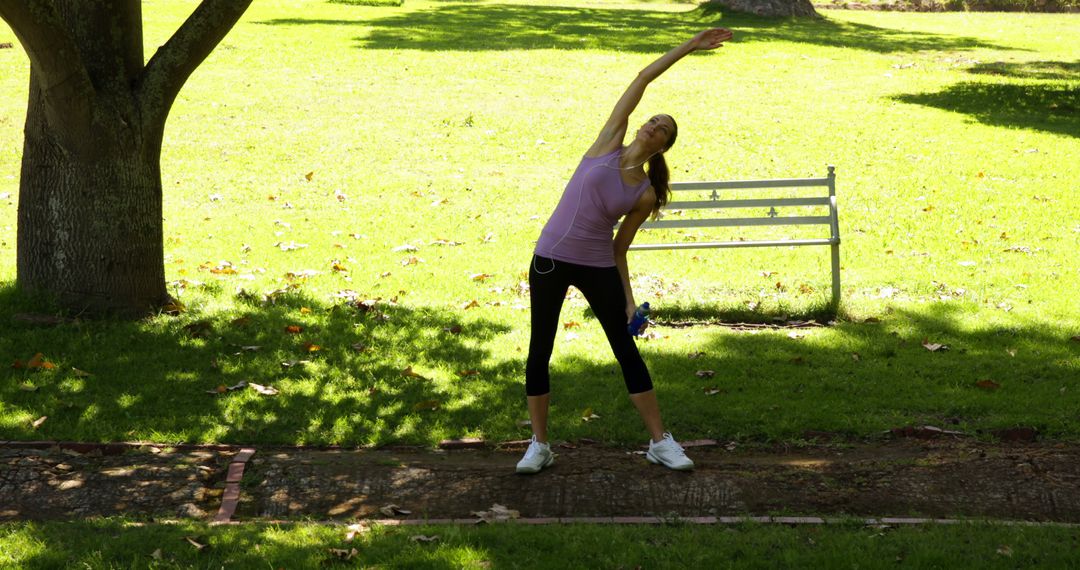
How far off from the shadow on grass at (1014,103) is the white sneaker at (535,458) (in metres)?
13.8

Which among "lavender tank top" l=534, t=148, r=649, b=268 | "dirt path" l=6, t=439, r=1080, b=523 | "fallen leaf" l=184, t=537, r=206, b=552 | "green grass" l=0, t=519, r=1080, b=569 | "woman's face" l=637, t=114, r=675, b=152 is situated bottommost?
"dirt path" l=6, t=439, r=1080, b=523

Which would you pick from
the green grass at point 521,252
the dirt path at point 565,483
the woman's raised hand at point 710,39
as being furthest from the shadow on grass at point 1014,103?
the woman's raised hand at point 710,39

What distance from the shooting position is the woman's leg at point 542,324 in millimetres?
Result: 5656

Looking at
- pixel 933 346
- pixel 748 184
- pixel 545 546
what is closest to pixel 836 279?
pixel 748 184

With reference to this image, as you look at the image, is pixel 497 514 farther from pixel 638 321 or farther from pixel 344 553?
pixel 638 321

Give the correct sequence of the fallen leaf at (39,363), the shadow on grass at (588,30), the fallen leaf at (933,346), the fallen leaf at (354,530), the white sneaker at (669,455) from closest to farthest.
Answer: the fallen leaf at (354,530) → the white sneaker at (669,455) → the fallen leaf at (39,363) → the fallen leaf at (933,346) → the shadow on grass at (588,30)

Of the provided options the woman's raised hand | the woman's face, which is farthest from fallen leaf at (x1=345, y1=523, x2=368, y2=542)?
the woman's raised hand

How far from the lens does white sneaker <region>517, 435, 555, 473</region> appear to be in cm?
593

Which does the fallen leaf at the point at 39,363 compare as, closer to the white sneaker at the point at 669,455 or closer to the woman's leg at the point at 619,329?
the woman's leg at the point at 619,329

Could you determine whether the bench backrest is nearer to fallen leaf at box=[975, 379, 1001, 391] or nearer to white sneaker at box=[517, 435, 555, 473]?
fallen leaf at box=[975, 379, 1001, 391]

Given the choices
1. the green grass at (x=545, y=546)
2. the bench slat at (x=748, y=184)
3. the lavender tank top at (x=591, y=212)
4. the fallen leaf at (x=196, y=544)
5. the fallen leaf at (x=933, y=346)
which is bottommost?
the fallen leaf at (x=933, y=346)

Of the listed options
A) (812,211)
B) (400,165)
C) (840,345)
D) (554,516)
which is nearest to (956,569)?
(554,516)

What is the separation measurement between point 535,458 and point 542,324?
2.22 ft

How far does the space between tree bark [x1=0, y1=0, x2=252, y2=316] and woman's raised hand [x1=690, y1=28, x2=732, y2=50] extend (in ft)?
11.2
